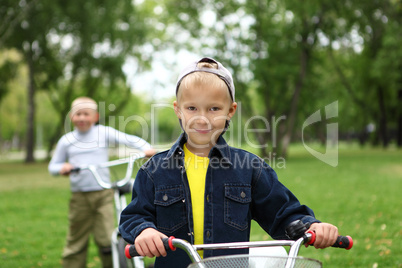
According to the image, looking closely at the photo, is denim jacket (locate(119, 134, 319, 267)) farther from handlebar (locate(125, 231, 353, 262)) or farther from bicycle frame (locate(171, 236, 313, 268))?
bicycle frame (locate(171, 236, 313, 268))

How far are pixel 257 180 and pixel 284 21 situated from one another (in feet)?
79.2

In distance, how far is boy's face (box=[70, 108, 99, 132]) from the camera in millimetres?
5488

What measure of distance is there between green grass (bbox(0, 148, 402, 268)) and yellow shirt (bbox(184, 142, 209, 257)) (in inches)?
Answer: 146

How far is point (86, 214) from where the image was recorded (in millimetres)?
5484

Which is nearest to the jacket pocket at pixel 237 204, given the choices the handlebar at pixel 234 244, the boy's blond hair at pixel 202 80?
the handlebar at pixel 234 244

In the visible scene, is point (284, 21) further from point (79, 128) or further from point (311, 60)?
point (79, 128)

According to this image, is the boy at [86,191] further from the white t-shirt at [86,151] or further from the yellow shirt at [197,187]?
the yellow shirt at [197,187]

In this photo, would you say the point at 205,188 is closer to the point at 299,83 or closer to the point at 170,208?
the point at 170,208

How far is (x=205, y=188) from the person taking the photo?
2.44 metres

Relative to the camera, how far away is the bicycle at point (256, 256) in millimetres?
1756

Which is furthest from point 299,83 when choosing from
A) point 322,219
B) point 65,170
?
point 65,170

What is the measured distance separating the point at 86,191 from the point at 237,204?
336 centimetres

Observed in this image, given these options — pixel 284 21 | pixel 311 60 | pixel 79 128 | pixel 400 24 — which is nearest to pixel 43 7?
pixel 284 21

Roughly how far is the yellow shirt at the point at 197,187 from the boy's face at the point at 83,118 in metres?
3.20
